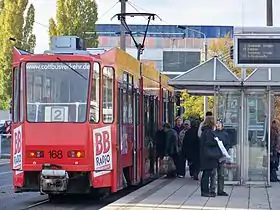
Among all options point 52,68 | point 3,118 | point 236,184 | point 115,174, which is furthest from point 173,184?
point 3,118

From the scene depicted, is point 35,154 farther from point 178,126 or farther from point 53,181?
point 178,126

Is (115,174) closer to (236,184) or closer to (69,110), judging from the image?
(69,110)

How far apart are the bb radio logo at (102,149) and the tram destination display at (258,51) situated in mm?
4176

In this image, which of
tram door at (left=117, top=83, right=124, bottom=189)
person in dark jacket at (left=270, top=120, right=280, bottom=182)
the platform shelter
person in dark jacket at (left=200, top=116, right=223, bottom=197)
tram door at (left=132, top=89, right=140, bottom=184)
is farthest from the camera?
person in dark jacket at (left=270, top=120, right=280, bottom=182)

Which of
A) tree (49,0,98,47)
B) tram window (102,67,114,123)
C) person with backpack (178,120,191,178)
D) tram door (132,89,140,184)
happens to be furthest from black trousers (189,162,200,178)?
tree (49,0,98,47)

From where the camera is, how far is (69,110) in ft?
56.5

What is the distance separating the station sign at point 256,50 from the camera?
63.8ft

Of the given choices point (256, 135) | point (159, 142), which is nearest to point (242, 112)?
point (256, 135)

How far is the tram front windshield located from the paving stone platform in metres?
2.24

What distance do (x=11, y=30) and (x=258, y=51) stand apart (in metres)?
45.4

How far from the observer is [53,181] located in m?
16.9

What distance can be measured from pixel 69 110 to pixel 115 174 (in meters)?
1.74

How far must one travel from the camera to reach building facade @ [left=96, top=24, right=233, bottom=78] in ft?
315

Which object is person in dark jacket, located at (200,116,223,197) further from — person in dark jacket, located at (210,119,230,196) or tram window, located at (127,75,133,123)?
tram window, located at (127,75,133,123)
